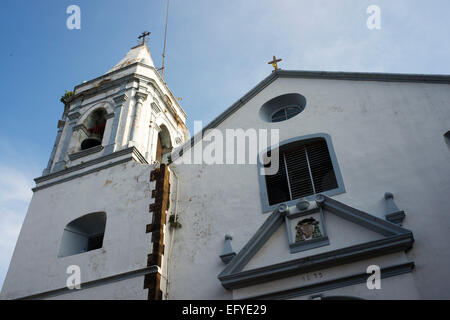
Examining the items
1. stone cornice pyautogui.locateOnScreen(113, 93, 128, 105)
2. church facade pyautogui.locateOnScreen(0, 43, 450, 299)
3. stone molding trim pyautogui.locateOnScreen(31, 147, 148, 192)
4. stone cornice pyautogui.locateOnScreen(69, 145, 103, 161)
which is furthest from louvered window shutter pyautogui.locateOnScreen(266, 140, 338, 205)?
stone cornice pyautogui.locateOnScreen(113, 93, 128, 105)

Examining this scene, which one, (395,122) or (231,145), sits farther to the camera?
(231,145)

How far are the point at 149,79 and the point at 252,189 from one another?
7.83 m

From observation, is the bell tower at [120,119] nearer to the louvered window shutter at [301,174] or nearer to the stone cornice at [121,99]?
the stone cornice at [121,99]

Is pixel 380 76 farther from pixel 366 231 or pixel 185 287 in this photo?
pixel 185 287

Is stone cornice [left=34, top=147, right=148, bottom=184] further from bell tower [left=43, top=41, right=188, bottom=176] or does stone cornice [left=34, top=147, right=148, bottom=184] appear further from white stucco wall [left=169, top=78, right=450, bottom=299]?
white stucco wall [left=169, top=78, right=450, bottom=299]

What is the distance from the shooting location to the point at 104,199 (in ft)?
42.2

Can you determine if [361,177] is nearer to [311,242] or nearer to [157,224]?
[311,242]

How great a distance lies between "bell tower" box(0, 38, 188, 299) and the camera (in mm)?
10891

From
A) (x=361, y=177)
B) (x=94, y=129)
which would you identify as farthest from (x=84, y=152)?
(x=361, y=177)

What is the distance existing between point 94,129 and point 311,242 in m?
10.2

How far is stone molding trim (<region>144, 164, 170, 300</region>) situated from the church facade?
0.03m
